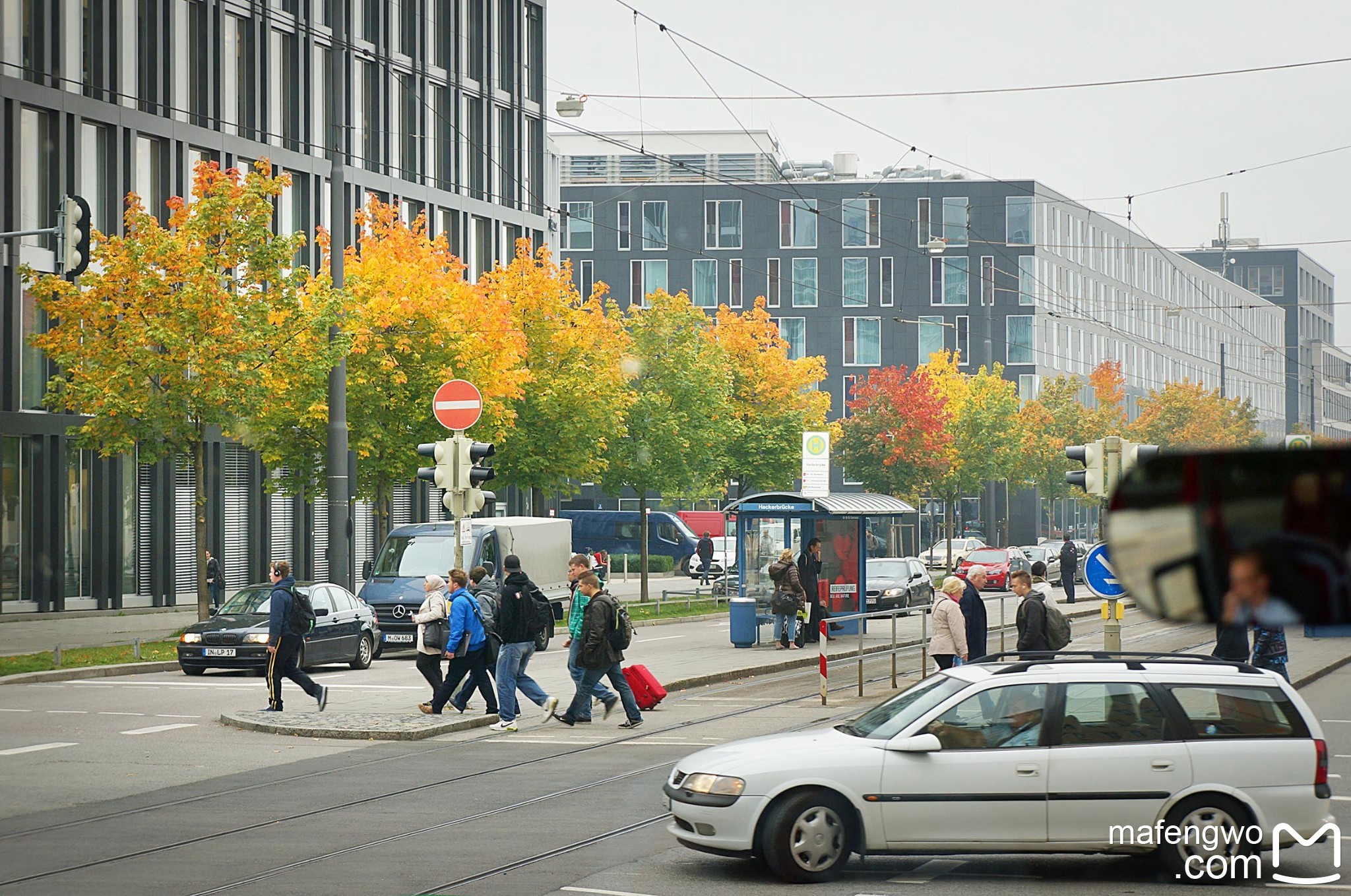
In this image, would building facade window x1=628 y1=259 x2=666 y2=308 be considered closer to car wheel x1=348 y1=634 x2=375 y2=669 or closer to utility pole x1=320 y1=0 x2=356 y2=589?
utility pole x1=320 y1=0 x2=356 y2=589

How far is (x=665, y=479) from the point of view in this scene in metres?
44.0

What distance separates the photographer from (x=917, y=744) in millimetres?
9430

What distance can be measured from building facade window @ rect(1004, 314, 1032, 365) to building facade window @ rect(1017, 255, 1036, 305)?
0.91m

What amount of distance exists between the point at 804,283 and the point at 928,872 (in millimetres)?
81589

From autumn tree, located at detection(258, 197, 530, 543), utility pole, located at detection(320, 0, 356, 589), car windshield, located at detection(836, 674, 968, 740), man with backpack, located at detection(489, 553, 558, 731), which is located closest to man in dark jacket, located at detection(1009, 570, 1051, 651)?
man with backpack, located at detection(489, 553, 558, 731)

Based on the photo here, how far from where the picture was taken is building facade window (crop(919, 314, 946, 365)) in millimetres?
90125

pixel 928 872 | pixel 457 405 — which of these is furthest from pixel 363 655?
pixel 928 872

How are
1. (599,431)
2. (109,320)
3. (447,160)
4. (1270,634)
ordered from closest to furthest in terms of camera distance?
1. (1270,634)
2. (109,320)
3. (599,431)
4. (447,160)

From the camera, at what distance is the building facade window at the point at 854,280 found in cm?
9019

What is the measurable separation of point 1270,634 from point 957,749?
970cm

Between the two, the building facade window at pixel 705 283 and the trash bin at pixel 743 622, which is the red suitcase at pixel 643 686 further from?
the building facade window at pixel 705 283

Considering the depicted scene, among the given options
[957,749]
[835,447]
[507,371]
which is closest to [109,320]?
[507,371]

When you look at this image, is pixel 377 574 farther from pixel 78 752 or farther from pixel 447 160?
pixel 447 160

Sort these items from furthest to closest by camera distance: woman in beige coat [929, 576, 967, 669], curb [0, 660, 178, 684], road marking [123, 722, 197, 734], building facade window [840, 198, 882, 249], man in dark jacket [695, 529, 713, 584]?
building facade window [840, 198, 882, 249] < man in dark jacket [695, 529, 713, 584] < curb [0, 660, 178, 684] < woman in beige coat [929, 576, 967, 669] < road marking [123, 722, 197, 734]
